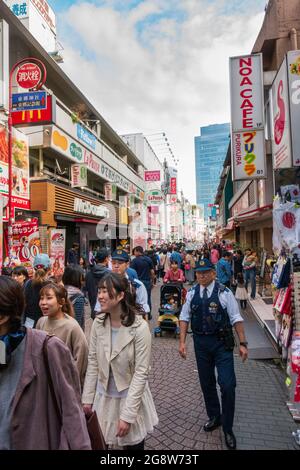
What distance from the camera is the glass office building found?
15838cm

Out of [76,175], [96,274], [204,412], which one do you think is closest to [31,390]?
[204,412]

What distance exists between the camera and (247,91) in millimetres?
7773

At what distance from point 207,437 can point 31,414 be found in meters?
2.56

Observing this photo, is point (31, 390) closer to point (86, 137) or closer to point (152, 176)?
point (86, 137)

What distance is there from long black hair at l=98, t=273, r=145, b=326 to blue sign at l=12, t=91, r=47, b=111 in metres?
10.6

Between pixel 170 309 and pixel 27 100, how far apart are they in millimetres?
9517

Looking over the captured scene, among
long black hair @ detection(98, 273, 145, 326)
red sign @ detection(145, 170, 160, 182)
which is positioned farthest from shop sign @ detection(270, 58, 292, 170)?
red sign @ detection(145, 170, 160, 182)

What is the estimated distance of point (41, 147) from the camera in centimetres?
1340

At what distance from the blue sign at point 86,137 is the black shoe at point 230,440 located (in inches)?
652

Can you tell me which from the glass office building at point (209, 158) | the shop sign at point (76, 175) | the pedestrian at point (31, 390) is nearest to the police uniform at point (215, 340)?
the pedestrian at point (31, 390)

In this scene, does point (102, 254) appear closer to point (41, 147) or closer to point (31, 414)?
point (31, 414)

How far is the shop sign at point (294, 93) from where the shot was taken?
Result: 546 centimetres

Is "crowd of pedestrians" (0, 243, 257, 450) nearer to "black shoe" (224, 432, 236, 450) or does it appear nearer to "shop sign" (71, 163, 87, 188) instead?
"black shoe" (224, 432, 236, 450)

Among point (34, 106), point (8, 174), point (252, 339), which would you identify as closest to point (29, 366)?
point (252, 339)
